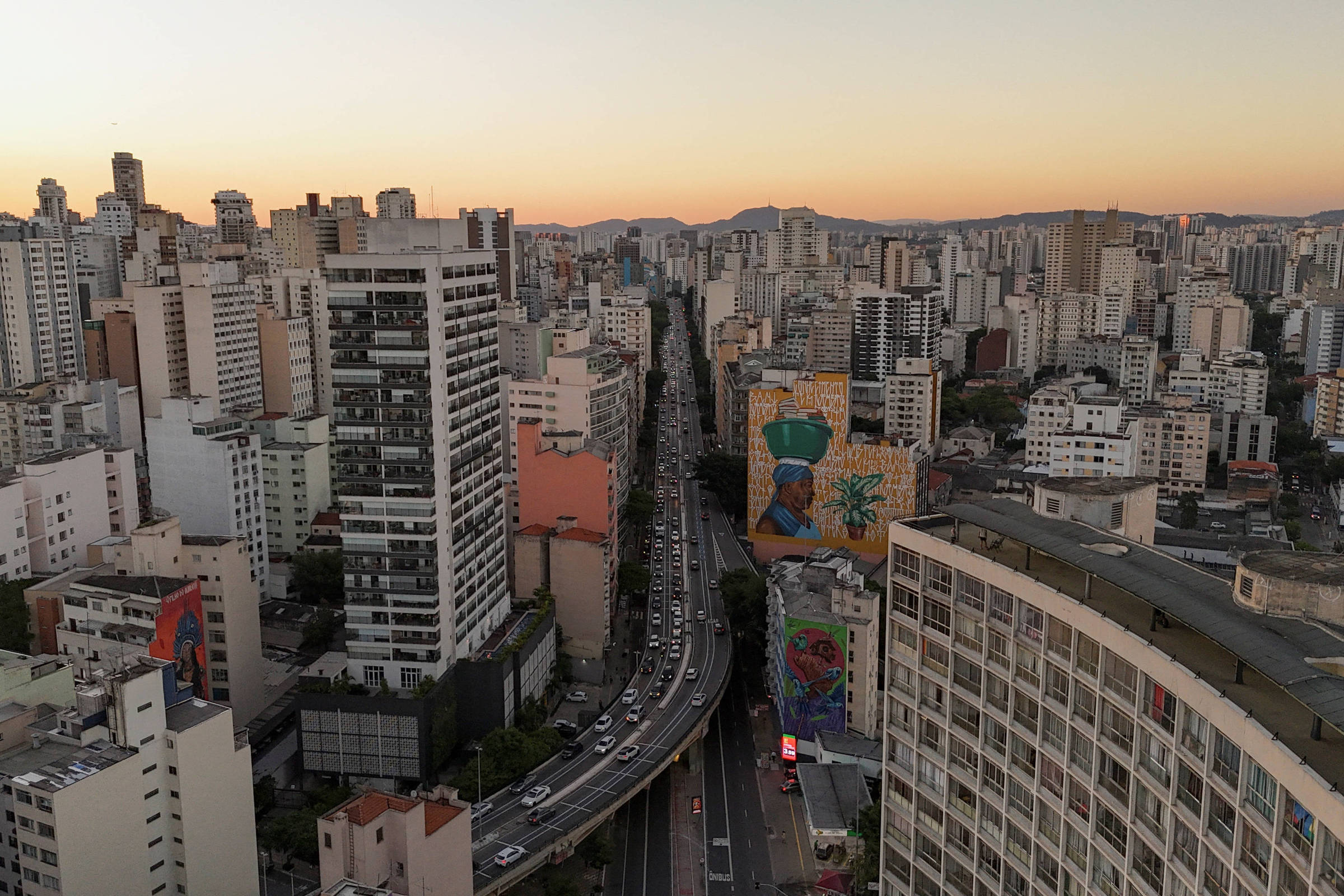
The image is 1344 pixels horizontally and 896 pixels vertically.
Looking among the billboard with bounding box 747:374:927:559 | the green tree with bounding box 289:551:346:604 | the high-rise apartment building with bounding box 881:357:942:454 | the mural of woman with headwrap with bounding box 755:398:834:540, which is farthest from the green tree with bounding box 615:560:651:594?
the high-rise apartment building with bounding box 881:357:942:454

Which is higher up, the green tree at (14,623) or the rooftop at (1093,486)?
the rooftop at (1093,486)

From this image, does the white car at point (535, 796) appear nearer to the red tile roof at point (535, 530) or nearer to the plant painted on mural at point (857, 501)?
the red tile roof at point (535, 530)

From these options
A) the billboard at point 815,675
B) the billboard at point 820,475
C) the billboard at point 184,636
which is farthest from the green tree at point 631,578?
the billboard at point 184,636

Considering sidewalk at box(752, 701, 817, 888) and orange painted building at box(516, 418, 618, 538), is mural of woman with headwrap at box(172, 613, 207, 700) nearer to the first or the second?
orange painted building at box(516, 418, 618, 538)

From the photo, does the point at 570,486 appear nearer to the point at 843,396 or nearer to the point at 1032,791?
the point at 843,396

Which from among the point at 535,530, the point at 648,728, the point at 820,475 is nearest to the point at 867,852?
the point at 648,728
